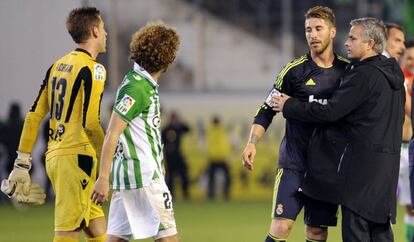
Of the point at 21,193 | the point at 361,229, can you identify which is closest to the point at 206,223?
the point at 21,193

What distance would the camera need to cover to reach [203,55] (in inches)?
914

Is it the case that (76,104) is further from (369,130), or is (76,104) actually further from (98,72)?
(369,130)

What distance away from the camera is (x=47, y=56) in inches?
859

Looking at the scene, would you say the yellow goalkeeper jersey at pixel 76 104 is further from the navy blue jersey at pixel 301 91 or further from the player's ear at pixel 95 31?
the navy blue jersey at pixel 301 91

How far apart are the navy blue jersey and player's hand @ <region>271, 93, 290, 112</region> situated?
134 mm

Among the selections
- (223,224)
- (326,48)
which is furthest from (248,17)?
(326,48)

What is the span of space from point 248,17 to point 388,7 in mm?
3164

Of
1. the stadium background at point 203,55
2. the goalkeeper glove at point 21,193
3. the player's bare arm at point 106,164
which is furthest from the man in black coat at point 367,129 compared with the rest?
the stadium background at point 203,55

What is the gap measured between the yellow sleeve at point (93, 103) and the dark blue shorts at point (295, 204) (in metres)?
1.40

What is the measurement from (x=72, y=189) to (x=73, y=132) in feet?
1.34

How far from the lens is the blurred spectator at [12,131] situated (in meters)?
20.5

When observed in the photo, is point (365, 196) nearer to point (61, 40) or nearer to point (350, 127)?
point (350, 127)

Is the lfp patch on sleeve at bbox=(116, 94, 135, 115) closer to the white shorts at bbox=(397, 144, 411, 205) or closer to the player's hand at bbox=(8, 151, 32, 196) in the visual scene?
the player's hand at bbox=(8, 151, 32, 196)

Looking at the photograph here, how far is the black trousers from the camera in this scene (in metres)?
7.05
